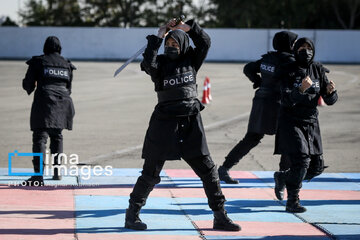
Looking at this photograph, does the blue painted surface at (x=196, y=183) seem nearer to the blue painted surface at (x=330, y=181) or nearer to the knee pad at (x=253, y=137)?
the blue painted surface at (x=330, y=181)

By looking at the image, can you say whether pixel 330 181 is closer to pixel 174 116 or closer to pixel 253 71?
pixel 253 71

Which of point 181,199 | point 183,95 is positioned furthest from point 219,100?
point 183,95

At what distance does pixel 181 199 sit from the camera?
7.65m

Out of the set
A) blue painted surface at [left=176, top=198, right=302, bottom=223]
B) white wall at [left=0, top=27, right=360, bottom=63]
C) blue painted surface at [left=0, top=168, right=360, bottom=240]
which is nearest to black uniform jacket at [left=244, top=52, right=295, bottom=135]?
blue painted surface at [left=0, top=168, right=360, bottom=240]

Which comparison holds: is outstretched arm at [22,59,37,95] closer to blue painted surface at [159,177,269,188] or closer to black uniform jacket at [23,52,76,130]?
black uniform jacket at [23,52,76,130]

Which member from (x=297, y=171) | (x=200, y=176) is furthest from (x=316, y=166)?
(x=200, y=176)

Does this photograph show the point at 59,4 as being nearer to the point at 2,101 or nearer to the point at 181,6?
the point at 181,6

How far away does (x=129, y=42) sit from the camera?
48.2 metres

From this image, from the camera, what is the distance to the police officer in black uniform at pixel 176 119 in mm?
6035

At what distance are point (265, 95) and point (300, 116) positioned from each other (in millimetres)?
1171

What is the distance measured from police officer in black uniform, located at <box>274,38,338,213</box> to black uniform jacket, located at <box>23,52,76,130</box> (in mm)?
2613

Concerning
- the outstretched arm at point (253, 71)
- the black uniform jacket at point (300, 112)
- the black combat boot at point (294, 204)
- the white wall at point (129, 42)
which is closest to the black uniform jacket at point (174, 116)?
the black uniform jacket at point (300, 112)

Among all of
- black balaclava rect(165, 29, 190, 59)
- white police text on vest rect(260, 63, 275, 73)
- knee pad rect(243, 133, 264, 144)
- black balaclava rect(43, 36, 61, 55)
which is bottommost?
knee pad rect(243, 133, 264, 144)

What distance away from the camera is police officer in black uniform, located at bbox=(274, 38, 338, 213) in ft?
22.8
